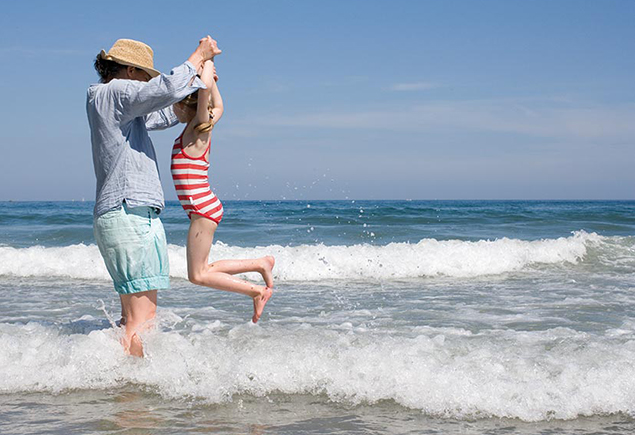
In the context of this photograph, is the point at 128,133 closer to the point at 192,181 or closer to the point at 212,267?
the point at 192,181

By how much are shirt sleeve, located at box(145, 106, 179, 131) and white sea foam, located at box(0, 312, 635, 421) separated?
1.33m

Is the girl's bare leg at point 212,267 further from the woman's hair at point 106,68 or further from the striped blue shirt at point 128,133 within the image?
the woman's hair at point 106,68

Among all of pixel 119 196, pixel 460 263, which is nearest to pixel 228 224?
pixel 460 263

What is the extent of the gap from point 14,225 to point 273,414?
1791 centimetres

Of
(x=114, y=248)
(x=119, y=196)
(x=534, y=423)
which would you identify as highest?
(x=119, y=196)

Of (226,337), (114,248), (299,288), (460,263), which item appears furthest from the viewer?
(460,263)

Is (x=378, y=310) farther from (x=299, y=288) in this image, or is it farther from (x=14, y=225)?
(x=14, y=225)

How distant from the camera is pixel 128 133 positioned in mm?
3799

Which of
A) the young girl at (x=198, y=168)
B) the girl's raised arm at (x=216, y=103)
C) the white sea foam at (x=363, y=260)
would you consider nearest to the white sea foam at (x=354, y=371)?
the young girl at (x=198, y=168)

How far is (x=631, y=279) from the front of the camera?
9.20 meters

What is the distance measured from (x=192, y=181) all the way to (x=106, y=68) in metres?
0.83

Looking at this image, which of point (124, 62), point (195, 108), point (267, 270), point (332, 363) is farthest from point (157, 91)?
point (332, 363)

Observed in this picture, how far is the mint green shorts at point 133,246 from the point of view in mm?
3781

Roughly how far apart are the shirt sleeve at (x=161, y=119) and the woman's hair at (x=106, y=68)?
1.24ft
